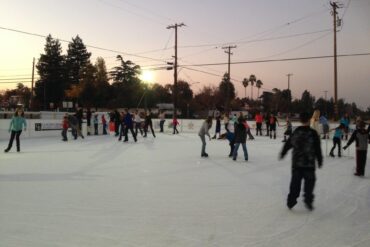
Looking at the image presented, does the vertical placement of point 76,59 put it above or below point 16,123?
above

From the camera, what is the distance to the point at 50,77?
83.3 m

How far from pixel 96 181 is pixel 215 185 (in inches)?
104

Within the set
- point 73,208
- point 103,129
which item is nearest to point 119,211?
point 73,208

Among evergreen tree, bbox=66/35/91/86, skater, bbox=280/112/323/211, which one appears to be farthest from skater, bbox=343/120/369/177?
evergreen tree, bbox=66/35/91/86

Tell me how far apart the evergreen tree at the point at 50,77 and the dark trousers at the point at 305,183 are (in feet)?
264

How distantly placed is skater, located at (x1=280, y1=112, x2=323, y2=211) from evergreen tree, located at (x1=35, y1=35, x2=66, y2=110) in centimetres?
8033

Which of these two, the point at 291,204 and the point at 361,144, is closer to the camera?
the point at 291,204

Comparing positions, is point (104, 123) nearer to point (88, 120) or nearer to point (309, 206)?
point (88, 120)

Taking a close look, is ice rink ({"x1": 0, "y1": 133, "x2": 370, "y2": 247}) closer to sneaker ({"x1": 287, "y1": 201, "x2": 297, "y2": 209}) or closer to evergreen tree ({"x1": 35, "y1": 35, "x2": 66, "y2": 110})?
sneaker ({"x1": 287, "y1": 201, "x2": 297, "y2": 209})

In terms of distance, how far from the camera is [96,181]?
339 inches

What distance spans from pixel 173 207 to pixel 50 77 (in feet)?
272

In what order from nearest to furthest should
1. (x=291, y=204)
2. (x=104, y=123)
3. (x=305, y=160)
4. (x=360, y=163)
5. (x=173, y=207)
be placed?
(x=305, y=160) → (x=291, y=204) → (x=173, y=207) → (x=360, y=163) → (x=104, y=123)

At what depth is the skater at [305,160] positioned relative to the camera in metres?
5.96

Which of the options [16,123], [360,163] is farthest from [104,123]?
[360,163]
